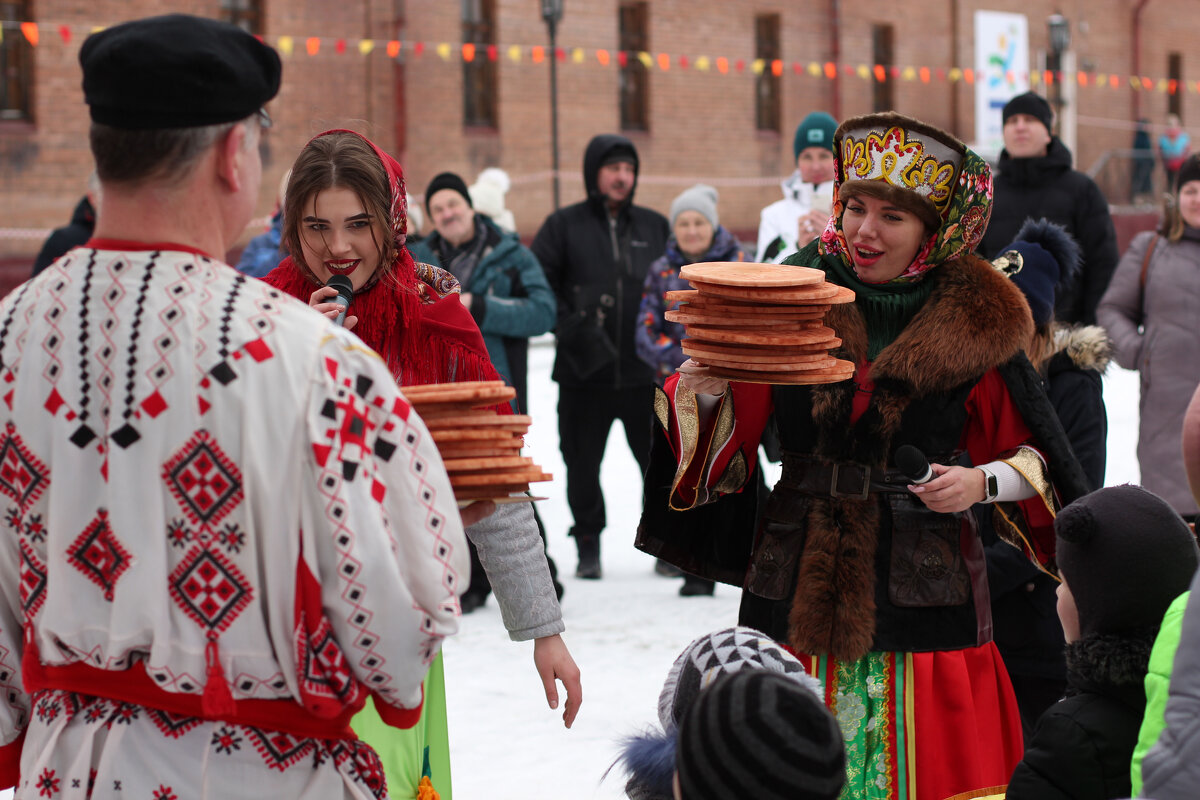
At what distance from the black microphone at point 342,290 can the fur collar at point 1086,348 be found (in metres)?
2.32

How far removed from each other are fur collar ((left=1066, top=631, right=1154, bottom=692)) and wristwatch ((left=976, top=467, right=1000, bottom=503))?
0.78 metres

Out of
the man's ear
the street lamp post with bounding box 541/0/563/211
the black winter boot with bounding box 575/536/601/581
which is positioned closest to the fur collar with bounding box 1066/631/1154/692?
the man's ear

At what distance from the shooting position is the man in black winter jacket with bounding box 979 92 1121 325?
6668 mm

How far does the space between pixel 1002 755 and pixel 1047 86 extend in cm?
2692

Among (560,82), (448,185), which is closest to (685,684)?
(448,185)

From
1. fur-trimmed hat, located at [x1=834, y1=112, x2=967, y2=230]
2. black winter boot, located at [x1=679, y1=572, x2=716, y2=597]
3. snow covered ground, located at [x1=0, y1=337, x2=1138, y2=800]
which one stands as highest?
fur-trimmed hat, located at [x1=834, y1=112, x2=967, y2=230]

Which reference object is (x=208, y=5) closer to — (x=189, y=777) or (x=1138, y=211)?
(x=189, y=777)

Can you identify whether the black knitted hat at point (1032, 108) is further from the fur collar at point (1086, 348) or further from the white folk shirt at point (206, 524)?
the white folk shirt at point (206, 524)

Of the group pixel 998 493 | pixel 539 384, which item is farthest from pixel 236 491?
pixel 539 384

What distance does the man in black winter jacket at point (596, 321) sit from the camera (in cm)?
695

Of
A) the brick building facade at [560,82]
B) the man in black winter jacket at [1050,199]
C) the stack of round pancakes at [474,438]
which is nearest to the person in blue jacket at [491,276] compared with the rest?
the man in black winter jacket at [1050,199]

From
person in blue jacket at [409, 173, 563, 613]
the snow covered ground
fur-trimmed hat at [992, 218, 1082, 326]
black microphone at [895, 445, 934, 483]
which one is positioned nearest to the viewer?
black microphone at [895, 445, 934, 483]

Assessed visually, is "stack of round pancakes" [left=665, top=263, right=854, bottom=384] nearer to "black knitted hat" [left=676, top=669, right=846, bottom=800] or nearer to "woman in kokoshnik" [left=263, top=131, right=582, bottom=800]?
"woman in kokoshnik" [left=263, top=131, right=582, bottom=800]

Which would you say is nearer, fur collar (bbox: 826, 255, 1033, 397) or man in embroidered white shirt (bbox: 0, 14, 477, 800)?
man in embroidered white shirt (bbox: 0, 14, 477, 800)
